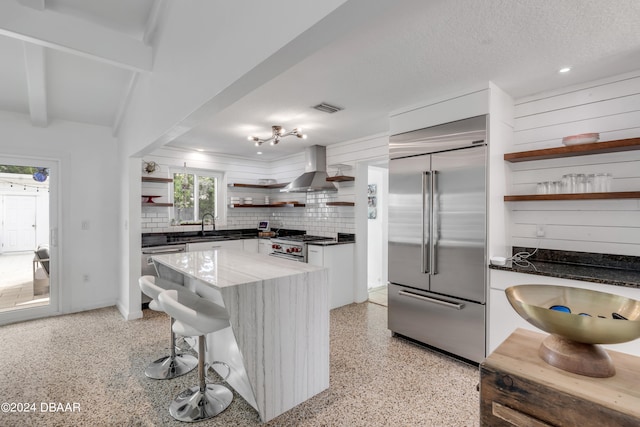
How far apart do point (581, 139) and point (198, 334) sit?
3.30 meters

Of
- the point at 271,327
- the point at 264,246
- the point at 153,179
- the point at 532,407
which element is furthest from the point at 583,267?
the point at 153,179

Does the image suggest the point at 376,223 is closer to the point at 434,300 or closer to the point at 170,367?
the point at 434,300

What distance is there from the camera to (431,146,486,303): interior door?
107 inches

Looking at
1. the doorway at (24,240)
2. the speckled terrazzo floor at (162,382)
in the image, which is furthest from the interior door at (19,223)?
the speckled terrazzo floor at (162,382)

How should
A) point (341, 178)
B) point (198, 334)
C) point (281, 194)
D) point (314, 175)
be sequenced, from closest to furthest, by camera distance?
point (198, 334), point (341, 178), point (314, 175), point (281, 194)

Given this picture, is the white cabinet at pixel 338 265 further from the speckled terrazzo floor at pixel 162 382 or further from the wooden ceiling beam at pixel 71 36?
the wooden ceiling beam at pixel 71 36

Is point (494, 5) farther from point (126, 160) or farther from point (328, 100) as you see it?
point (126, 160)

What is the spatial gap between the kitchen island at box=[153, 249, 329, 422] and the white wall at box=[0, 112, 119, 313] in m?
2.83

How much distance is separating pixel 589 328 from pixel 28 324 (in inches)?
216

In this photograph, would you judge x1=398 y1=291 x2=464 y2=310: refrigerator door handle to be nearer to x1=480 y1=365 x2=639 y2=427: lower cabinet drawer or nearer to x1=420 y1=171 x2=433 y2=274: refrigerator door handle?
x1=420 y1=171 x2=433 y2=274: refrigerator door handle

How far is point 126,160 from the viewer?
3.94m

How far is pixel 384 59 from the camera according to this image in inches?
89.4

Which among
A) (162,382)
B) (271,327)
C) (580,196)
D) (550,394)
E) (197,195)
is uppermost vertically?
(197,195)

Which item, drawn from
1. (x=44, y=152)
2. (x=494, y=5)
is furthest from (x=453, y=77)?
(x=44, y=152)
